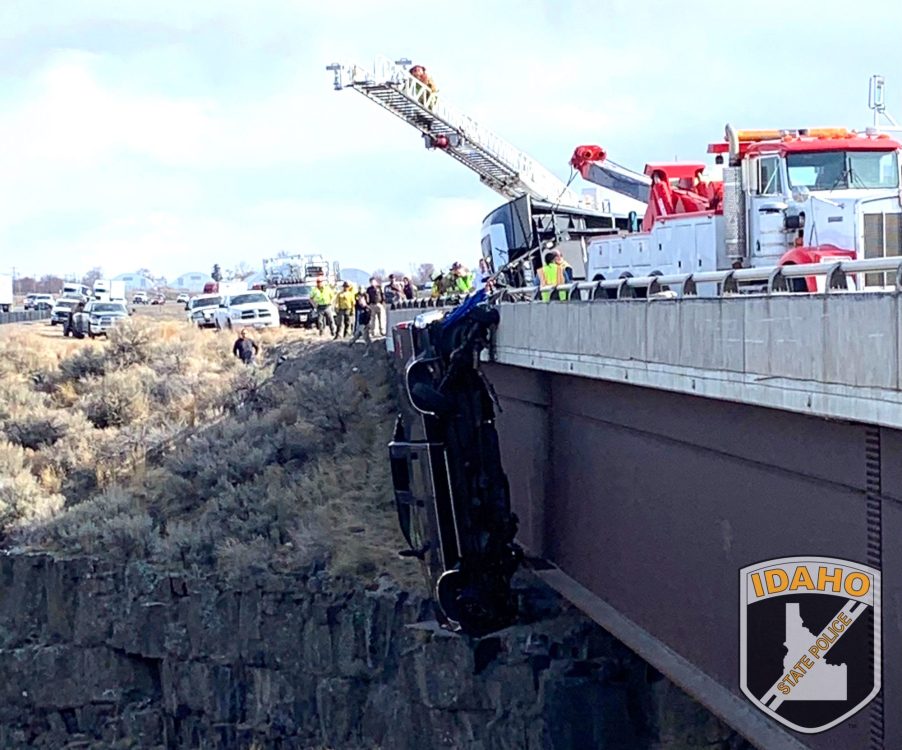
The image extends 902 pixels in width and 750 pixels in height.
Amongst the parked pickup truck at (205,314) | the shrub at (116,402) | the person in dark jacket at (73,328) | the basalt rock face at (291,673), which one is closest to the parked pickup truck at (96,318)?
the person in dark jacket at (73,328)

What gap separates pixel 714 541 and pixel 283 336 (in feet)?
95.6

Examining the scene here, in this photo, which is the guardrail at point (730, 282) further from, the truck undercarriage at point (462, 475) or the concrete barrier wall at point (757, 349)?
the truck undercarriage at point (462, 475)

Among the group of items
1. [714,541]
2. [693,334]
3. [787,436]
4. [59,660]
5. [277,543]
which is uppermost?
[693,334]

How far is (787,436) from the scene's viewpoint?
8562mm

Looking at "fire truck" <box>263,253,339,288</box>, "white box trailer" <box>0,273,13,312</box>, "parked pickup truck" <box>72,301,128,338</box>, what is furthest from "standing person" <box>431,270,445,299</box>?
"white box trailer" <box>0,273,13,312</box>

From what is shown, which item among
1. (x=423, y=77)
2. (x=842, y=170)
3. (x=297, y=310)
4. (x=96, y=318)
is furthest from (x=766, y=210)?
(x=96, y=318)

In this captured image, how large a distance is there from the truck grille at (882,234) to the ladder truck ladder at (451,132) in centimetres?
2293

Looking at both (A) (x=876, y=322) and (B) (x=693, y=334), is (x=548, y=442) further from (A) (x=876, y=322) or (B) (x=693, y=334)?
(A) (x=876, y=322)

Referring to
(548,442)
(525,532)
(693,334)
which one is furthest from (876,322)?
(525,532)

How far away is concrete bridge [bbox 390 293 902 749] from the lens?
24.6 ft

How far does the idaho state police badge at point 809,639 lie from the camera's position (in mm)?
7879

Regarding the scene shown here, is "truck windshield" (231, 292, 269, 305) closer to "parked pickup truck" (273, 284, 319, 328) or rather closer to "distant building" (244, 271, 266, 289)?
"parked pickup truck" (273, 284, 319, 328)

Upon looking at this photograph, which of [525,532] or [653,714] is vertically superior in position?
Result: [525,532]

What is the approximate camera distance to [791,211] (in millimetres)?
15750
